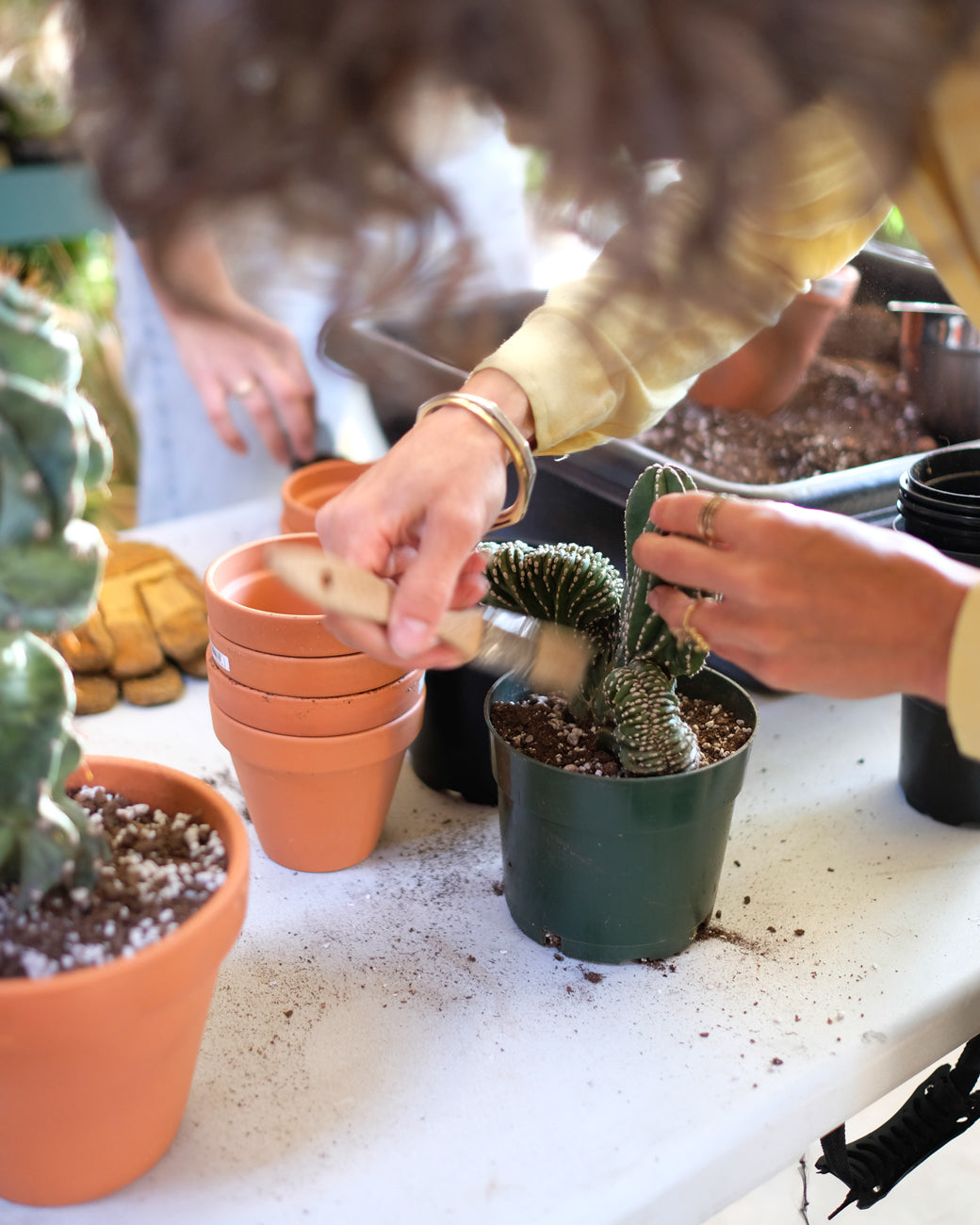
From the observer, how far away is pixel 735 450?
1.36 metres

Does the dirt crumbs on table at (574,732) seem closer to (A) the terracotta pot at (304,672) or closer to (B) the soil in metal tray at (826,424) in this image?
(A) the terracotta pot at (304,672)

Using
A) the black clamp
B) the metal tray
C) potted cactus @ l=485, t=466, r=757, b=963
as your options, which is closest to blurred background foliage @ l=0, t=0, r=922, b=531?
the metal tray

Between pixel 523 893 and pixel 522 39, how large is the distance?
582mm

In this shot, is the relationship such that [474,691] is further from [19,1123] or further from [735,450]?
[735,450]

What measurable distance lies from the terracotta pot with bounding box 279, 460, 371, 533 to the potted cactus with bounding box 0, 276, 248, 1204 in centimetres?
47

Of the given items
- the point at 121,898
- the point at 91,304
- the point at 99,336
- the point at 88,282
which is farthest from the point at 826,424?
the point at 88,282

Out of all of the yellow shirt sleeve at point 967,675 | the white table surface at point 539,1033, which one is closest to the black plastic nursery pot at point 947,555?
the white table surface at point 539,1033

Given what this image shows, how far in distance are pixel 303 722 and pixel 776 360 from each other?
897 mm

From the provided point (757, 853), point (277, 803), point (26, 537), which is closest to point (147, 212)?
point (26, 537)

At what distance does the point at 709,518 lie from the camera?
0.66 metres

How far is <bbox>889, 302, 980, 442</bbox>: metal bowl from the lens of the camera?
4.55 ft

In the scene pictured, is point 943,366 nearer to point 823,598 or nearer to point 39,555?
Answer: point 823,598

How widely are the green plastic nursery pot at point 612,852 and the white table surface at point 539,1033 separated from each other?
0.08 feet

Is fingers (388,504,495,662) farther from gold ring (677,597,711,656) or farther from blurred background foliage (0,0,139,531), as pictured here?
blurred background foliage (0,0,139,531)
